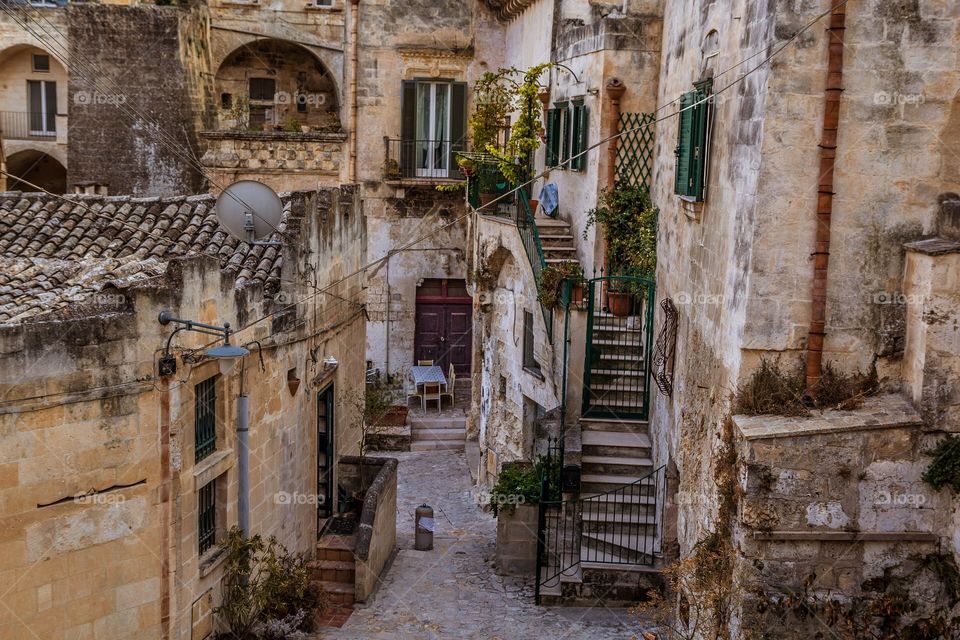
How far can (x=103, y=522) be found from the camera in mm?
9359

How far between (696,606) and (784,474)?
6.34ft

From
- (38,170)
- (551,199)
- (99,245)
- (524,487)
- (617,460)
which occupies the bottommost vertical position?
(524,487)

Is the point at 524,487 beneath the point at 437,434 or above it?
above

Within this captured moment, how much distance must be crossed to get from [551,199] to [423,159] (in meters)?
6.51

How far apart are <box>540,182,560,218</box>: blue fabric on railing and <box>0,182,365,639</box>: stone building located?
6336mm

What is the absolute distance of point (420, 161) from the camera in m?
26.0

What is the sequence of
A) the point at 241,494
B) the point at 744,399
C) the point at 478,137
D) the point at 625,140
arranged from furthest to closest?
the point at 478,137 → the point at 625,140 → the point at 241,494 → the point at 744,399

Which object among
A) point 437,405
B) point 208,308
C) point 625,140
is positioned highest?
point 625,140

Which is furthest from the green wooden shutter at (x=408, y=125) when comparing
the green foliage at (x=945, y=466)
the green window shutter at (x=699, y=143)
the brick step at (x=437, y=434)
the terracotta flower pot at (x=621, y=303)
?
the green foliage at (x=945, y=466)

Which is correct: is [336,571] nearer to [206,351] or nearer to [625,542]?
[625,542]

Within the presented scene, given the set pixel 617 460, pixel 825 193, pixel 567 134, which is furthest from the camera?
pixel 567 134

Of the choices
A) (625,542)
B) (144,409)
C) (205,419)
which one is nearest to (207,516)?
(205,419)

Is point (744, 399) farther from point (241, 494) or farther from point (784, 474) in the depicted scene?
point (241, 494)

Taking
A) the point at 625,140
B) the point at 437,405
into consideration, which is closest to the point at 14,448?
the point at 625,140
